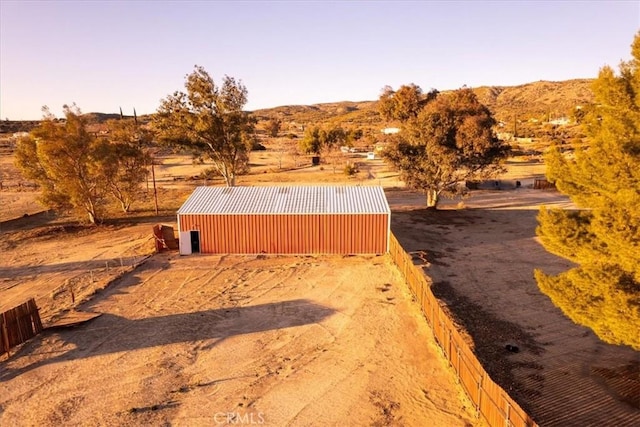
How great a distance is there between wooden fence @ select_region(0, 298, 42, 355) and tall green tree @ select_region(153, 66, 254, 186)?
82.0ft

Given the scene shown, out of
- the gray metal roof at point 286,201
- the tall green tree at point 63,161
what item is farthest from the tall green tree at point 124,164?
the gray metal roof at point 286,201

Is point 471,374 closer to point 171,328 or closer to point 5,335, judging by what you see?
point 171,328

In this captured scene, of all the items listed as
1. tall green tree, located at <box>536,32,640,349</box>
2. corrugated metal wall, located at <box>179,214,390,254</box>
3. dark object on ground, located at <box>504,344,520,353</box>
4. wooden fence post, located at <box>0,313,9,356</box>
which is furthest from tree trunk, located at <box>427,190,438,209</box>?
wooden fence post, located at <box>0,313,9,356</box>

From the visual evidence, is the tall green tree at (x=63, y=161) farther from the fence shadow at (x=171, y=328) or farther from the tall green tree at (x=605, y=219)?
the tall green tree at (x=605, y=219)

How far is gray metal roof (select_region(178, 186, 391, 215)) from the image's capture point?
2541cm

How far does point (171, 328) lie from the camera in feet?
54.3

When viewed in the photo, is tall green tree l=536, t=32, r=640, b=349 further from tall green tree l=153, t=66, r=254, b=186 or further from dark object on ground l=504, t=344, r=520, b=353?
tall green tree l=153, t=66, r=254, b=186

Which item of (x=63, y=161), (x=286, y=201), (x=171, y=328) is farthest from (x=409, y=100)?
(x=171, y=328)

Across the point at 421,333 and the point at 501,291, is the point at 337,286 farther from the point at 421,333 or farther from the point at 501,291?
the point at 501,291

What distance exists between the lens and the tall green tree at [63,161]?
32094mm

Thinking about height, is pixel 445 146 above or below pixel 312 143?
above

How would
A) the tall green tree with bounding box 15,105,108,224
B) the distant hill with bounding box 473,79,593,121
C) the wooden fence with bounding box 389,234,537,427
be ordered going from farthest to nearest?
the distant hill with bounding box 473,79,593,121
the tall green tree with bounding box 15,105,108,224
the wooden fence with bounding box 389,234,537,427

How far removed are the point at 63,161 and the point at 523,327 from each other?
3283 cm

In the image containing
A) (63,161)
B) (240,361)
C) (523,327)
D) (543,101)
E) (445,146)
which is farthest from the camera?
(543,101)
